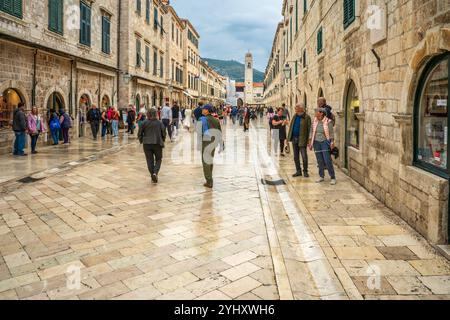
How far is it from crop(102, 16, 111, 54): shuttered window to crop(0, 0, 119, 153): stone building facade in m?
0.06

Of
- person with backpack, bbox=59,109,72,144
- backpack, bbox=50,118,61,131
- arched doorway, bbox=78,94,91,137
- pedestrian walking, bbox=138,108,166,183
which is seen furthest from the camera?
arched doorway, bbox=78,94,91,137

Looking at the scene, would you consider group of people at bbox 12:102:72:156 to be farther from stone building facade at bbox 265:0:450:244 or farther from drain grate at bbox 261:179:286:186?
stone building facade at bbox 265:0:450:244

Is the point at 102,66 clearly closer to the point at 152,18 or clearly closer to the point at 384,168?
the point at 152,18

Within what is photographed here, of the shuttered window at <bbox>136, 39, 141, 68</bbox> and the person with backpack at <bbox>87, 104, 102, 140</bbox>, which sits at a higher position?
the shuttered window at <bbox>136, 39, 141, 68</bbox>

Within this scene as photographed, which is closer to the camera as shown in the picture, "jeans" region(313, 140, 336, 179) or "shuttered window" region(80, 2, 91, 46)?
"jeans" region(313, 140, 336, 179)

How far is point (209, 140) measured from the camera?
8.20 meters

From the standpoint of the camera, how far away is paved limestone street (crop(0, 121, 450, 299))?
3545 mm

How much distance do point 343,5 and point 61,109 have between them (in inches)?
468

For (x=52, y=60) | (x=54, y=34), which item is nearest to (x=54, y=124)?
(x=52, y=60)

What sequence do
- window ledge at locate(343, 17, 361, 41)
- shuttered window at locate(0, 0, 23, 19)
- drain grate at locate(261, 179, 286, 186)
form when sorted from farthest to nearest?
shuttered window at locate(0, 0, 23, 19) → drain grate at locate(261, 179, 286, 186) → window ledge at locate(343, 17, 361, 41)

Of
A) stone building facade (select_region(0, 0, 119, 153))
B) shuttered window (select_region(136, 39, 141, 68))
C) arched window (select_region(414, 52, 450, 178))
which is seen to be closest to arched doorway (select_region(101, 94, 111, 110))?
stone building facade (select_region(0, 0, 119, 153))

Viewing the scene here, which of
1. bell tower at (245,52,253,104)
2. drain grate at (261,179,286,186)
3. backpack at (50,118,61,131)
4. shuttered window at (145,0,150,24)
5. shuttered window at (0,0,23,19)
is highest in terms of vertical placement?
bell tower at (245,52,253,104)

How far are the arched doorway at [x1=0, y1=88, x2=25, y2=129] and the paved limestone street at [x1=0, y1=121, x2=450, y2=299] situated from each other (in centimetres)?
528
